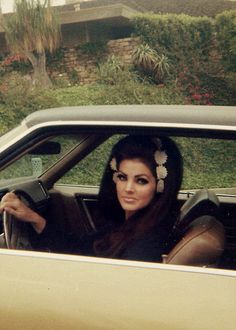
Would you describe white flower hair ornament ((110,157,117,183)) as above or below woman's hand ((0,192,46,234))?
above

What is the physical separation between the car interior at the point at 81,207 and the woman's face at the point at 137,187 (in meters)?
0.19

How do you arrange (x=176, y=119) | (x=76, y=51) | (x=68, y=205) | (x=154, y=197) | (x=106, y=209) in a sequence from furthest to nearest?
1. (x=76, y=51)
2. (x=68, y=205)
3. (x=106, y=209)
4. (x=154, y=197)
5. (x=176, y=119)

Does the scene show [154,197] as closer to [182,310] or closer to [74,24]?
[182,310]

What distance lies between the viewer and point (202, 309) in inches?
75.7

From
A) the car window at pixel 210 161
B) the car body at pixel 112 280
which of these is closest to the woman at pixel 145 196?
the car body at pixel 112 280

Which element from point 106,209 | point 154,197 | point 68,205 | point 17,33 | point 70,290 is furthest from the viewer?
point 17,33

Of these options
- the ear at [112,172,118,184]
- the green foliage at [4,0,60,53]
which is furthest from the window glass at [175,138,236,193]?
the ear at [112,172,118,184]

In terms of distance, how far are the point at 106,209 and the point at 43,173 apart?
1117 mm

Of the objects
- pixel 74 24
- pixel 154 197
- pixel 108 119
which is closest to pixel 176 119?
pixel 108 119

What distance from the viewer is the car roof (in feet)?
7.18

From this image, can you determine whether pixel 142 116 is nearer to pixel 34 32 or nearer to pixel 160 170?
pixel 160 170

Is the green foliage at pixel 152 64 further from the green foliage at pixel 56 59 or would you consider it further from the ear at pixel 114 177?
the ear at pixel 114 177

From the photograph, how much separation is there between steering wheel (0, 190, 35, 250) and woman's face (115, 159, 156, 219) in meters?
0.49

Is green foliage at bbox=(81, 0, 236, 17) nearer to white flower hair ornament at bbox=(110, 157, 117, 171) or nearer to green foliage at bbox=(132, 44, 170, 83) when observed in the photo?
green foliage at bbox=(132, 44, 170, 83)
